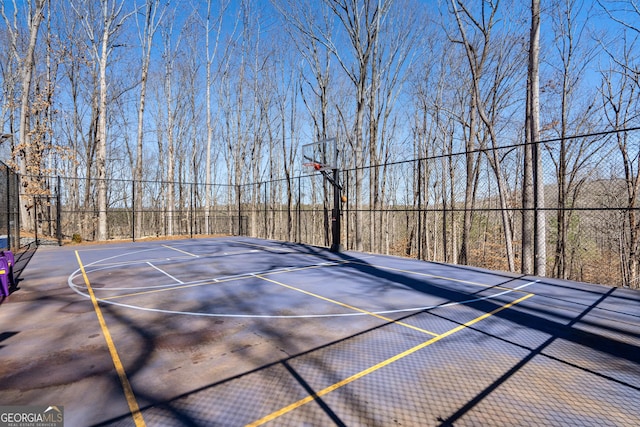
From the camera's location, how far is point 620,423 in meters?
2.05

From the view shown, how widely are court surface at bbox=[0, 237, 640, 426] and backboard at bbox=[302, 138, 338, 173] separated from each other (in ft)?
17.9

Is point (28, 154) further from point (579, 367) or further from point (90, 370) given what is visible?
point (579, 367)

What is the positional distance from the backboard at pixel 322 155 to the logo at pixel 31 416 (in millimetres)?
8763

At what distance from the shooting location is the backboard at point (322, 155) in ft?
33.3

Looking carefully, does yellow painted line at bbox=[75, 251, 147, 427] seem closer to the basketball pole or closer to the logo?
the logo

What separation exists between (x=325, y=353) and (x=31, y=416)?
2.28 metres

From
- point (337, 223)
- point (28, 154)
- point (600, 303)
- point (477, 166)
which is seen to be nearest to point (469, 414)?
point (600, 303)


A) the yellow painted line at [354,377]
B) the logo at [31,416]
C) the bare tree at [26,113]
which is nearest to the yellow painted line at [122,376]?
the logo at [31,416]

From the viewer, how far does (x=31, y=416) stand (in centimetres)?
213

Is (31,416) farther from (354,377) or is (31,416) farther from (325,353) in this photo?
(354,377)

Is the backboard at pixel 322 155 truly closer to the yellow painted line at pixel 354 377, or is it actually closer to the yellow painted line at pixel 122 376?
the yellow painted line at pixel 354 377

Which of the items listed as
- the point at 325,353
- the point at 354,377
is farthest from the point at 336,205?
the point at 354,377

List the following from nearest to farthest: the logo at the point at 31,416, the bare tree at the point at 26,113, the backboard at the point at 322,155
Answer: the logo at the point at 31,416 < the backboard at the point at 322,155 < the bare tree at the point at 26,113

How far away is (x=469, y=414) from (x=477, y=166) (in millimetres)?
17951
